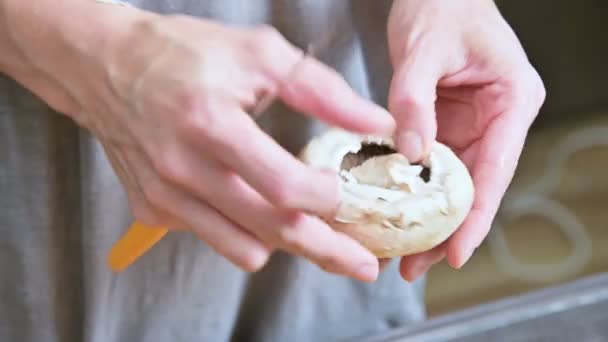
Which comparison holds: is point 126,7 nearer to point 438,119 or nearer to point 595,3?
point 438,119

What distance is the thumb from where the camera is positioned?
Answer: 446 millimetres

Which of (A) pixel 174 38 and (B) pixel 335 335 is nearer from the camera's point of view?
(A) pixel 174 38

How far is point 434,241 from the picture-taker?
0.47 m

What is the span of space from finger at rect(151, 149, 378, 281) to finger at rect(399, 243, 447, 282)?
12cm

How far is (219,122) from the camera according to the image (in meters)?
0.35

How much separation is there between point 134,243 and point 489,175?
8.6 inches

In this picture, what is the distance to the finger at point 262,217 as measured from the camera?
1.22ft

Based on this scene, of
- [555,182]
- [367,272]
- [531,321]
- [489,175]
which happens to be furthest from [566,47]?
[367,272]

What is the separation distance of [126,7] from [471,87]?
9.6 inches

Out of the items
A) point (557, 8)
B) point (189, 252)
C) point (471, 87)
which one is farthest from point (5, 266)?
point (557, 8)

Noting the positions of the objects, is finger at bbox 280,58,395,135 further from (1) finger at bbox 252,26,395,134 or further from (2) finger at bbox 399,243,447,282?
Answer: (2) finger at bbox 399,243,447,282

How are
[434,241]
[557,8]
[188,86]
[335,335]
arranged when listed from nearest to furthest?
[188,86] → [434,241] → [335,335] → [557,8]

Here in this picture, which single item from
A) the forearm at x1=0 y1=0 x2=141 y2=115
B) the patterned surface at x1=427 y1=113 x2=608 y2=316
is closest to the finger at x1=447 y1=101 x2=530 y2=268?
the forearm at x1=0 y1=0 x2=141 y2=115

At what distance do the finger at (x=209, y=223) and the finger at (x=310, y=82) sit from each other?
8 centimetres
